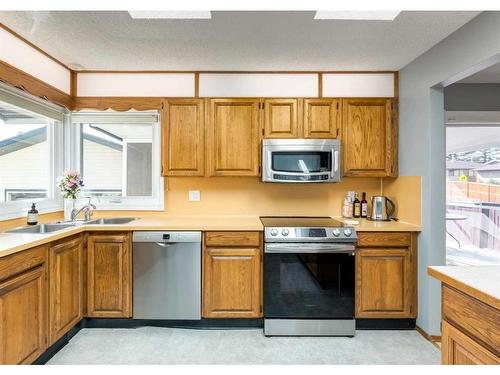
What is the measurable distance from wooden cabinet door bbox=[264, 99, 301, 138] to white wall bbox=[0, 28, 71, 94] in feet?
6.13

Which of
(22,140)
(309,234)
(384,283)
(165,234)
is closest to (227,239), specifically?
(165,234)

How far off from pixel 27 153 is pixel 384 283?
3.19 metres

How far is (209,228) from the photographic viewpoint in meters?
2.57

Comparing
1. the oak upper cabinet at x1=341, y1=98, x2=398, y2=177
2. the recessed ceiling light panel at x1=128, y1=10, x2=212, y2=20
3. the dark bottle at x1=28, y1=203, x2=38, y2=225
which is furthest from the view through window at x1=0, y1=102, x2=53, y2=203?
the oak upper cabinet at x1=341, y1=98, x2=398, y2=177

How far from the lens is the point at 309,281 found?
251 cm

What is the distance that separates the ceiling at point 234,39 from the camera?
6.73ft

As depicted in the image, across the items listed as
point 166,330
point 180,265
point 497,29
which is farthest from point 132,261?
point 497,29

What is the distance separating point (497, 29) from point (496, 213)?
231cm

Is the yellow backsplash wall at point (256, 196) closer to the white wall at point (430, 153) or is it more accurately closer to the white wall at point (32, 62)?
the white wall at point (430, 153)

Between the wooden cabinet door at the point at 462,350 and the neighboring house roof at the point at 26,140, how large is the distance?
2995 millimetres

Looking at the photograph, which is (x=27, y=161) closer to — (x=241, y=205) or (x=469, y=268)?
(x=241, y=205)

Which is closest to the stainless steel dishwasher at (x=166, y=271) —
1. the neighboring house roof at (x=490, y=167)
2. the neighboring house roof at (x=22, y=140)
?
the neighboring house roof at (x=22, y=140)

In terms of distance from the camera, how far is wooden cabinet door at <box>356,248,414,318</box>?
8.54 feet

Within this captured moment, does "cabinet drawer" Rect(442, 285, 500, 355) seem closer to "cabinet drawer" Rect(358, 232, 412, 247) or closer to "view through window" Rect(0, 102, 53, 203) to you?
"cabinet drawer" Rect(358, 232, 412, 247)
